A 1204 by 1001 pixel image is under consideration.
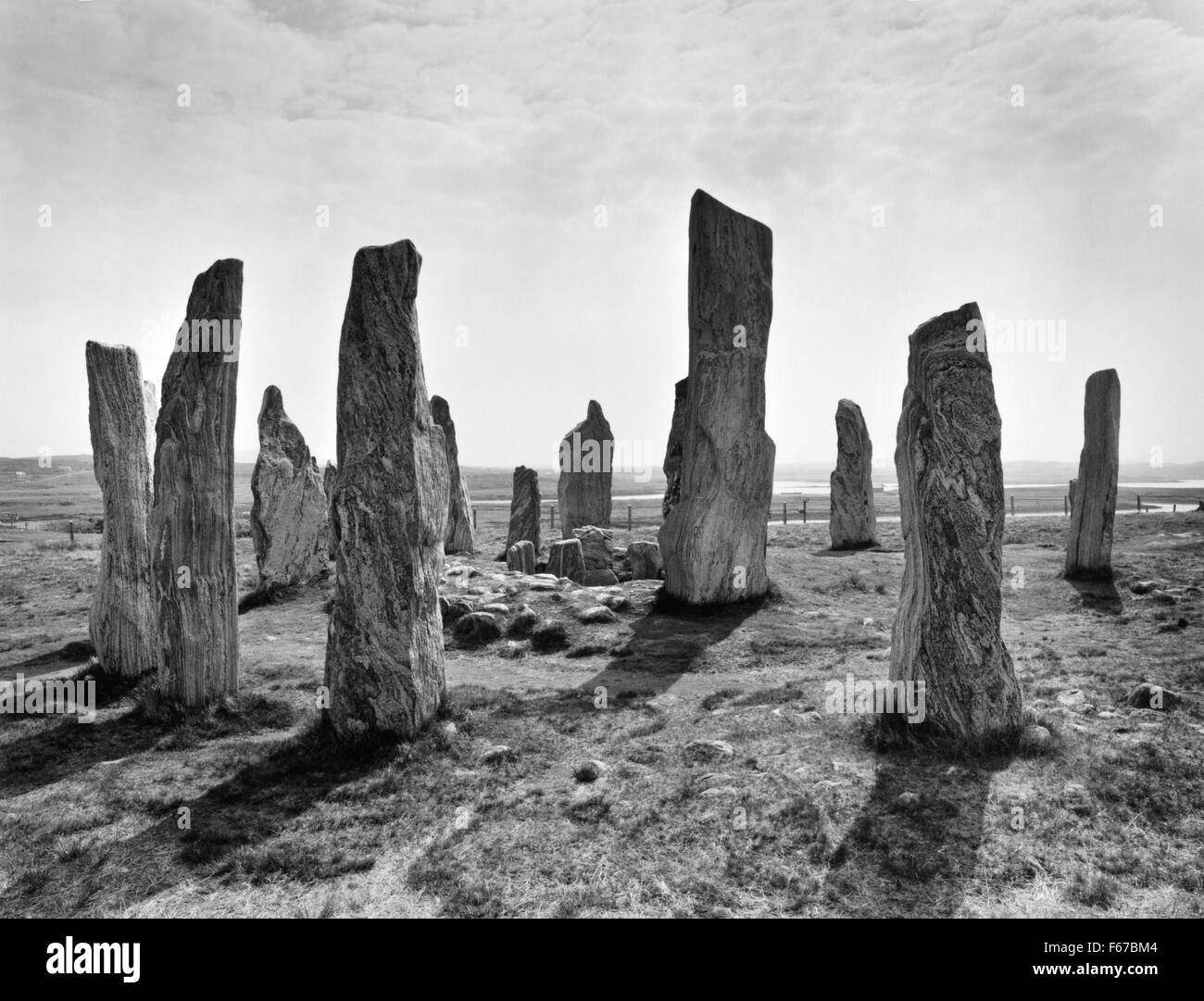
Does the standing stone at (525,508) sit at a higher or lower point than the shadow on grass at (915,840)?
higher

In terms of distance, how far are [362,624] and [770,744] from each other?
13.6 ft

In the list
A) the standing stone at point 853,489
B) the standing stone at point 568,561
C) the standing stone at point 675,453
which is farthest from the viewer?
the standing stone at point 853,489

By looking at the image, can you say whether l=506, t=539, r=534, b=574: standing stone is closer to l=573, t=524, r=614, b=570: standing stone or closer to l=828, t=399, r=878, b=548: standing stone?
l=573, t=524, r=614, b=570: standing stone

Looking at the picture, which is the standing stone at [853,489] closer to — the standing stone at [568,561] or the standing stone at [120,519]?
the standing stone at [568,561]

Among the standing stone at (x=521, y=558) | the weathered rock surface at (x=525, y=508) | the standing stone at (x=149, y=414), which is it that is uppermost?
the standing stone at (x=149, y=414)

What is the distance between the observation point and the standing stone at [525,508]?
22203mm

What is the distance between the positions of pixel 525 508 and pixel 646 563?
18.5 ft

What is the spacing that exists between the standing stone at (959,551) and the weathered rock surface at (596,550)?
460 inches

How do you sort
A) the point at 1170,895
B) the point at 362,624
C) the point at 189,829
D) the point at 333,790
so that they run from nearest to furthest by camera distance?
the point at 1170,895 → the point at 189,829 → the point at 333,790 → the point at 362,624

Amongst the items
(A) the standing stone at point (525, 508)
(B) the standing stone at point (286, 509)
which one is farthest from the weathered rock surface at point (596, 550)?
(B) the standing stone at point (286, 509)

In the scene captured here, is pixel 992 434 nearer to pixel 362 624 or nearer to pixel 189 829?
pixel 362 624

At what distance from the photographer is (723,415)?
14.3m
